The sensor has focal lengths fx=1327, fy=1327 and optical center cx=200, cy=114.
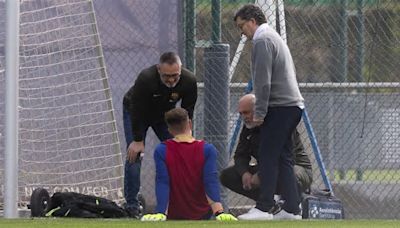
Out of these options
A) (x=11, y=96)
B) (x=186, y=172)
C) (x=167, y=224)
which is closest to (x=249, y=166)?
(x=186, y=172)

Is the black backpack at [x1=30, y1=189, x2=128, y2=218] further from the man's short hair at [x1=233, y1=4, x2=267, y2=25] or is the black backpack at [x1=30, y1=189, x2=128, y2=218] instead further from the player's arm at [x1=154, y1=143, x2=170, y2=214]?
the man's short hair at [x1=233, y1=4, x2=267, y2=25]

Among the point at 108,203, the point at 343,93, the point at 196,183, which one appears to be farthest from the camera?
the point at 343,93

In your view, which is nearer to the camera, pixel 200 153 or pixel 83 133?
pixel 200 153

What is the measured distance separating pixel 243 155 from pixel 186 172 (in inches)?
58.3

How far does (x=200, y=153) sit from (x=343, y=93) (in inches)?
131

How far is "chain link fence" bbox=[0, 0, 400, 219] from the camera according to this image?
13.3 metres

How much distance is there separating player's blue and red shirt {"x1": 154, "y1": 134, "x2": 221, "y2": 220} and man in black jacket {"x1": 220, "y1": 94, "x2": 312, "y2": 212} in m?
1.16

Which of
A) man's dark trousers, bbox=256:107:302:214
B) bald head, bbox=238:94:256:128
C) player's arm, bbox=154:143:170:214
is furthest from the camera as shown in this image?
bald head, bbox=238:94:256:128

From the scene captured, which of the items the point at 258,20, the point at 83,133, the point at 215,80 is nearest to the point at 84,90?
the point at 83,133

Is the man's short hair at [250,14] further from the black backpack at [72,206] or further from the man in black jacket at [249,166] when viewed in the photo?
the black backpack at [72,206]

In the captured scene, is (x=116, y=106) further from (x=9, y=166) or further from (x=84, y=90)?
(x=9, y=166)

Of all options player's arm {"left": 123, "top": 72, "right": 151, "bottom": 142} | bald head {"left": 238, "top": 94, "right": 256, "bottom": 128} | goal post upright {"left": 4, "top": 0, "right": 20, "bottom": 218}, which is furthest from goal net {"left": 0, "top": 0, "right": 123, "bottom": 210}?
bald head {"left": 238, "top": 94, "right": 256, "bottom": 128}

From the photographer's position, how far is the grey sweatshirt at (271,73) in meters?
11.0

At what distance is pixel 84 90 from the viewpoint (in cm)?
1296
